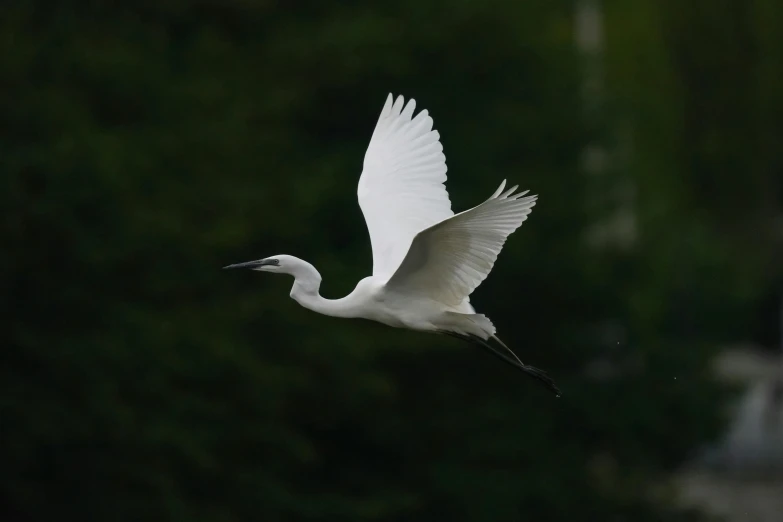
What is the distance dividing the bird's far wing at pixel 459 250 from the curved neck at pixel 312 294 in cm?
33

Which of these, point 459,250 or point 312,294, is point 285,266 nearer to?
point 312,294

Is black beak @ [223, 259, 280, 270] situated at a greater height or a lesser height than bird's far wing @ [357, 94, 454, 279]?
lesser

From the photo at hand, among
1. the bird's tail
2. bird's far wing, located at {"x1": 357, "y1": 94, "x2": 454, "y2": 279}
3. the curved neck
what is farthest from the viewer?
bird's far wing, located at {"x1": 357, "y1": 94, "x2": 454, "y2": 279}

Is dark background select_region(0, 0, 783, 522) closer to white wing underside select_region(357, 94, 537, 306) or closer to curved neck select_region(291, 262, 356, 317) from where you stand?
white wing underside select_region(357, 94, 537, 306)

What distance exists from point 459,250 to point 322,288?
8.63 m

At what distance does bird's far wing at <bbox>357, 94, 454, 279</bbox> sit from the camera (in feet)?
34.8

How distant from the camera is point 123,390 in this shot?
18141 millimetres

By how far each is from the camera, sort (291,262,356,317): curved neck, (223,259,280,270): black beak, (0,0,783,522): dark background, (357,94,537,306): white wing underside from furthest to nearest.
Answer: (0,0,783,522): dark background → (291,262,356,317): curved neck → (223,259,280,270): black beak → (357,94,537,306): white wing underside

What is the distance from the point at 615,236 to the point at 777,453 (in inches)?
167

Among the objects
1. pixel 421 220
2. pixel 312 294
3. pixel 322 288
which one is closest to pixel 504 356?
pixel 421 220

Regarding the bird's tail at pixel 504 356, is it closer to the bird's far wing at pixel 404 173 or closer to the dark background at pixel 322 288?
the bird's far wing at pixel 404 173

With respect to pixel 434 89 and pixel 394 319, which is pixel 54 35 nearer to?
pixel 434 89

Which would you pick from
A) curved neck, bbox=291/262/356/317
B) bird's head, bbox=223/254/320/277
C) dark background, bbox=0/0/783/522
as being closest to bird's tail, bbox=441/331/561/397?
curved neck, bbox=291/262/356/317

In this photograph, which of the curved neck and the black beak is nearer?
the black beak
